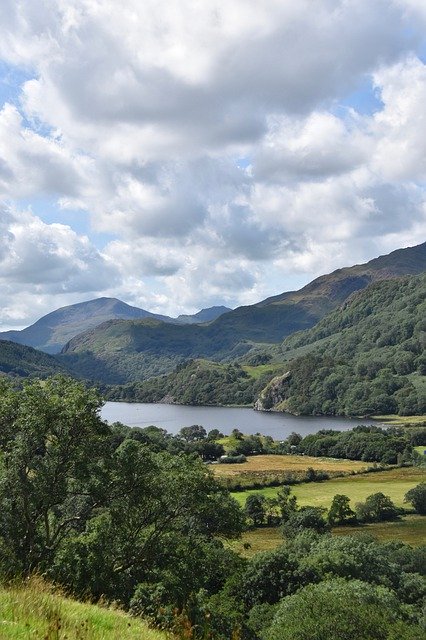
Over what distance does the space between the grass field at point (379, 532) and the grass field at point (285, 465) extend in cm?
4322

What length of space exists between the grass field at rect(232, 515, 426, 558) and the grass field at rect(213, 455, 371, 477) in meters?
43.2

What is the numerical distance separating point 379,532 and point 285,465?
5891cm

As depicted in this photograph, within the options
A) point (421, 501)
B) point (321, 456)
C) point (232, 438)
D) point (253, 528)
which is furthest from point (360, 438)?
point (253, 528)

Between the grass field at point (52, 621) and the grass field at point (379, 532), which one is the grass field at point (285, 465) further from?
the grass field at point (52, 621)

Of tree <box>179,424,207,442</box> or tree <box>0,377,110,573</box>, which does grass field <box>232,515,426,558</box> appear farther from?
tree <box>179,424,207,442</box>

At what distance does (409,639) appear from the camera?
2598cm

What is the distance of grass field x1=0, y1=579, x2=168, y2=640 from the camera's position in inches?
315

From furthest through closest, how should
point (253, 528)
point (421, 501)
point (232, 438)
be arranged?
point (232, 438) → point (421, 501) → point (253, 528)

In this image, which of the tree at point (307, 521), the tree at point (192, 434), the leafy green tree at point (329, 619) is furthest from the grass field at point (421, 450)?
the leafy green tree at point (329, 619)

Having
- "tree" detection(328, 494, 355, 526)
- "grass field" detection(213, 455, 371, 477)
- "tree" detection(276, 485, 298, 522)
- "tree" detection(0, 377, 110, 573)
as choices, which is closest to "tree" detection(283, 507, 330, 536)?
"tree" detection(328, 494, 355, 526)

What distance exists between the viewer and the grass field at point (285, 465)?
131375 mm

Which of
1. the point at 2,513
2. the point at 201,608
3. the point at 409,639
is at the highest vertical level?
the point at 2,513

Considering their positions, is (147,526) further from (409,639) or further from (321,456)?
(321,456)

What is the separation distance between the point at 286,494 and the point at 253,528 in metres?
13.3
